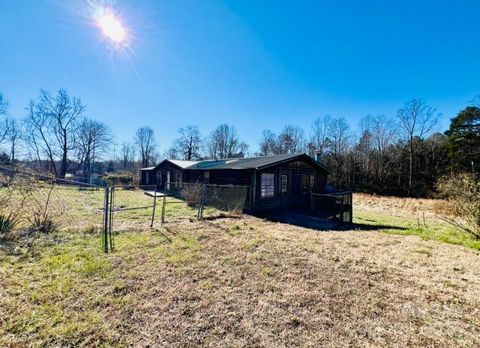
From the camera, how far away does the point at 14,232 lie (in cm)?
574

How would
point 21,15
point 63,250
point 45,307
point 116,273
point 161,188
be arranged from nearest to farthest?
point 45,307 → point 116,273 → point 63,250 → point 21,15 → point 161,188

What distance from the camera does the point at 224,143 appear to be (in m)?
47.0

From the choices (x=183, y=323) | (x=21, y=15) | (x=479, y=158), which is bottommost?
(x=183, y=323)

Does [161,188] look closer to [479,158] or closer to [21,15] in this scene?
[21,15]

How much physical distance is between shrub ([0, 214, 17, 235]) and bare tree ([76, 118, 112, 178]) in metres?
34.6

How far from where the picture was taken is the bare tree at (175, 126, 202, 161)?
149ft

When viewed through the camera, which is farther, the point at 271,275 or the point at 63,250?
the point at 63,250

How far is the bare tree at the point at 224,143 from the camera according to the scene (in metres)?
46.8

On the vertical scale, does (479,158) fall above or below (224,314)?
above

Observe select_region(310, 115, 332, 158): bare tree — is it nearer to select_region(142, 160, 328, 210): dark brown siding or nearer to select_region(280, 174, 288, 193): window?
select_region(142, 160, 328, 210): dark brown siding

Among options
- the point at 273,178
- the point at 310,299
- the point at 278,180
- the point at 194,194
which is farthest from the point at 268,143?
the point at 310,299

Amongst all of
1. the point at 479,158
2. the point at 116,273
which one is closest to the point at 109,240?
the point at 116,273

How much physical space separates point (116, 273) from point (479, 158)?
112 feet

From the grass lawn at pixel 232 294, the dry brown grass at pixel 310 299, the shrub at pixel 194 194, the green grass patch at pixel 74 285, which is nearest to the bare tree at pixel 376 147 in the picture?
the shrub at pixel 194 194
